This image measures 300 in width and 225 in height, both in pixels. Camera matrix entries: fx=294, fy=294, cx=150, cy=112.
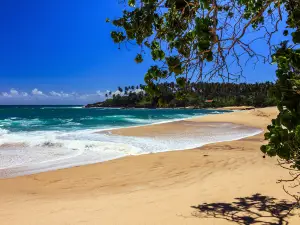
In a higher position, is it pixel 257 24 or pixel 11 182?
pixel 257 24

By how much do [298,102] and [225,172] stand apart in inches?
226

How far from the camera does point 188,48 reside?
3.03m

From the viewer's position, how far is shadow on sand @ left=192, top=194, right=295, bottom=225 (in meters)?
4.08

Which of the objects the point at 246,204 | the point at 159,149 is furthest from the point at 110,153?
the point at 246,204

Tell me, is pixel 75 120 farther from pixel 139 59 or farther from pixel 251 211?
pixel 139 59

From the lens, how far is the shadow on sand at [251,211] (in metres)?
4.08

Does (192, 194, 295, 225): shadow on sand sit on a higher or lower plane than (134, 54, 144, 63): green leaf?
lower

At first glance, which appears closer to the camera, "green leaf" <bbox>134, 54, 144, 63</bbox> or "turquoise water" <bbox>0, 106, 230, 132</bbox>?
"green leaf" <bbox>134, 54, 144, 63</bbox>

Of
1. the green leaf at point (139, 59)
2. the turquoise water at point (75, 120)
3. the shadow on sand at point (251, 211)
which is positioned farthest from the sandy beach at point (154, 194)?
the turquoise water at point (75, 120)

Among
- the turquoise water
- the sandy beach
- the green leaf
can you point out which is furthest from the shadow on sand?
the turquoise water

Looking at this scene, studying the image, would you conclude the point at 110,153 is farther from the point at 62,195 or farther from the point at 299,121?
the point at 299,121

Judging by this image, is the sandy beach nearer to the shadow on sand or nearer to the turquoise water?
the shadow on sand

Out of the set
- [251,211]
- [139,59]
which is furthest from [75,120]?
[139,59]

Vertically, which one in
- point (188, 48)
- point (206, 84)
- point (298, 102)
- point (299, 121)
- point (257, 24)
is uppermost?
point (257, 24)
